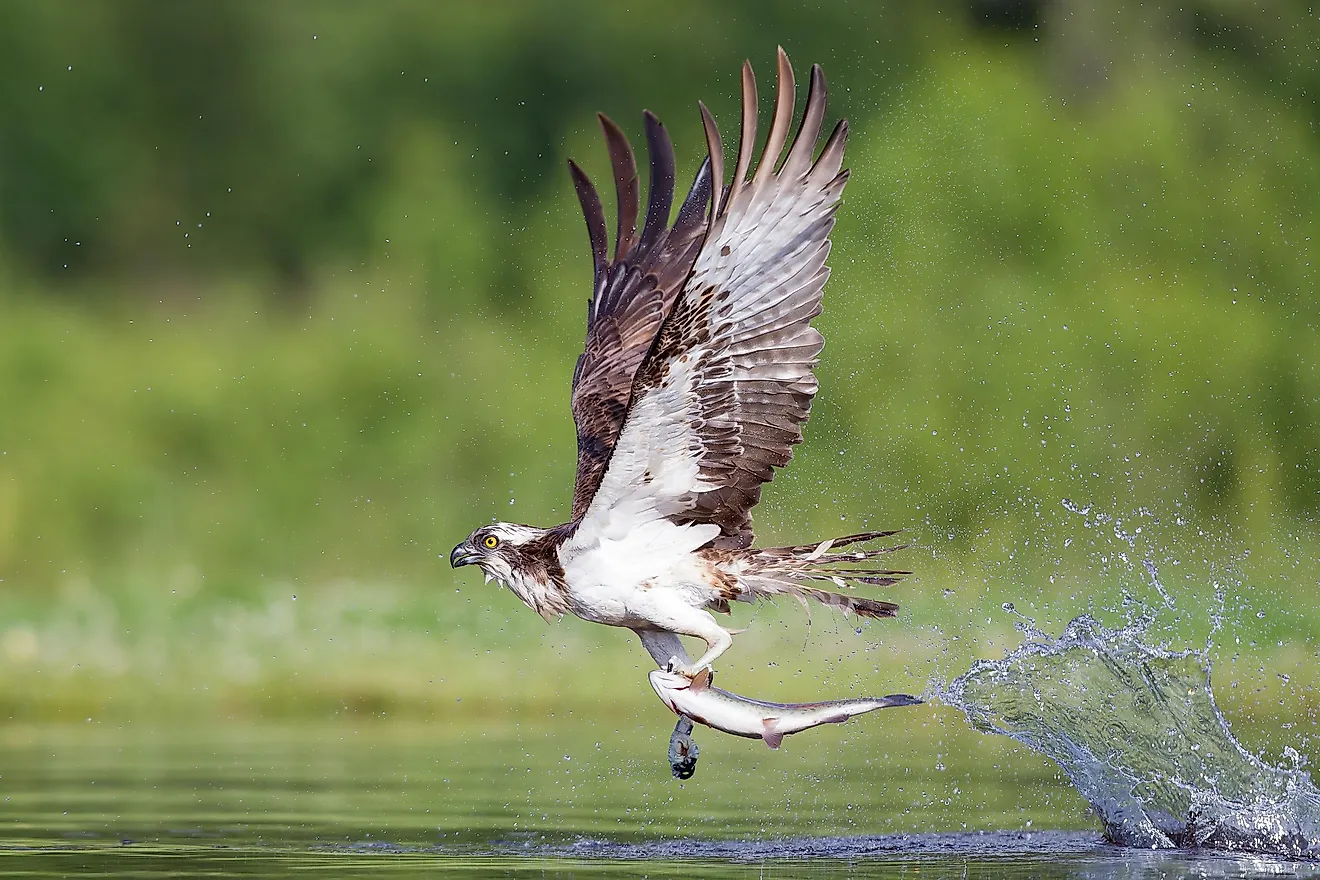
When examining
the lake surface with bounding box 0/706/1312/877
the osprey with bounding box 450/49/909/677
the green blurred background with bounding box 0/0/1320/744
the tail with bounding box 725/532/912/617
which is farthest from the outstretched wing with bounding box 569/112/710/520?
the green blurred background with bounding box 0/0/1320/744

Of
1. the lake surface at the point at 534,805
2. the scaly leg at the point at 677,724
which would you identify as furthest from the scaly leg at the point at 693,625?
the lake surface at the point at 534,805

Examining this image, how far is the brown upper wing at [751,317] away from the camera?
8.80 m

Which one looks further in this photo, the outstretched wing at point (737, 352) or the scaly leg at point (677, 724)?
the scaly leg at point (677, 724)

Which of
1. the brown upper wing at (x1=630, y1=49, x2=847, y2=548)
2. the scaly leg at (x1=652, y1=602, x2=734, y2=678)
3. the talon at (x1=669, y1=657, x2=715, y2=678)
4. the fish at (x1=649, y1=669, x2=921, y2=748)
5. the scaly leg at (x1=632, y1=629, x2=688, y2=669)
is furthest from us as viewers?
the scaly leg at (x1=632, y1=629, x2=688, y2=669)

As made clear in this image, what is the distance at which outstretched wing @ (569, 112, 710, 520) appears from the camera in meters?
9.73

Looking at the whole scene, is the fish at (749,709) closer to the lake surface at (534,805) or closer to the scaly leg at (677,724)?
the scaly leg at (677,724)

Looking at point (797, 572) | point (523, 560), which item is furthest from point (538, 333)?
point (797, 572)

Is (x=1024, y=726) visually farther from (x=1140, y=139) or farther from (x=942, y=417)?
(x=1140, y=139)

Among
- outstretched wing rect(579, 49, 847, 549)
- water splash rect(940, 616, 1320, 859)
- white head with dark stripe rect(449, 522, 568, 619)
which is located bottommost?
water splash rect(940, 616, 1320, 859)

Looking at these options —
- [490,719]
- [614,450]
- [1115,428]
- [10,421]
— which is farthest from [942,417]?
[614,450]

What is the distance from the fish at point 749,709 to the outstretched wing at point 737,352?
0.82 m

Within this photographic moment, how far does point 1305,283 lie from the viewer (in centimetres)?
2288

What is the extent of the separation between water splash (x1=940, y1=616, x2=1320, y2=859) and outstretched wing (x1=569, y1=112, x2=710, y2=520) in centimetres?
210

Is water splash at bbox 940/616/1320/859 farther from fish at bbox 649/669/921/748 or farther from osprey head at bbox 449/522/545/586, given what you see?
osprey head at bbox 449/522/545/586
